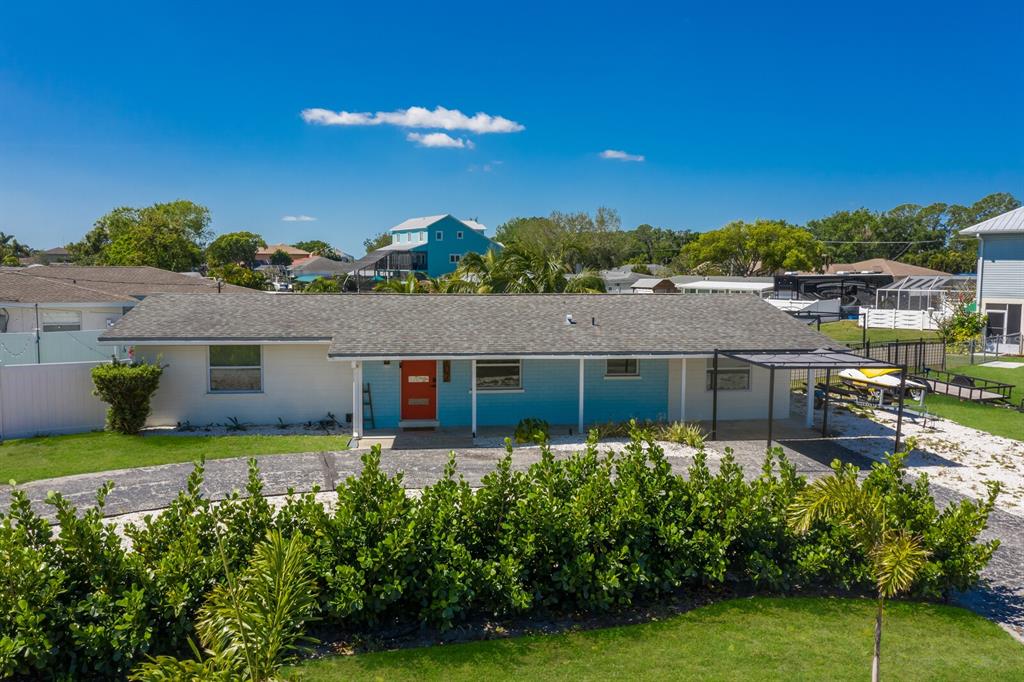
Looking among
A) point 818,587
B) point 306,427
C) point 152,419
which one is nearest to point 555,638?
point 818,587

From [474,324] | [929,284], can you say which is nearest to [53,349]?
[474,324]

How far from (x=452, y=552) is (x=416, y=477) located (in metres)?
5.81

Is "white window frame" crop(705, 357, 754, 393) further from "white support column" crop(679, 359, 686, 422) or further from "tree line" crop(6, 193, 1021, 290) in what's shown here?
"tree line" crop(6, 193, 1021, 290)

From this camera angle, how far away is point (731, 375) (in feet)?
61.1

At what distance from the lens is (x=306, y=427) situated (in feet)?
57.6

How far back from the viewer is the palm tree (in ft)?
20.3

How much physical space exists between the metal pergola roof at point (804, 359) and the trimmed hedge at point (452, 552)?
634 centimetres

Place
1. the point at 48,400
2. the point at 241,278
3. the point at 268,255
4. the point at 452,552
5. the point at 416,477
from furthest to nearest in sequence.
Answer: the point at 268,255, the point at 241,278, the point at 48,400, the point at 416,477, the point at 452,552

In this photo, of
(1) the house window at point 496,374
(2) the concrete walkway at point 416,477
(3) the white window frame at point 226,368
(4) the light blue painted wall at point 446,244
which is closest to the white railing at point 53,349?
(3) the white window frame at point 226,368

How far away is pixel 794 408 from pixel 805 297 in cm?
3589

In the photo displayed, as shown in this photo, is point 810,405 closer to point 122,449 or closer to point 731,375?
point 731,375

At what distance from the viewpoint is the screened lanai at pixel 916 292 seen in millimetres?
42781

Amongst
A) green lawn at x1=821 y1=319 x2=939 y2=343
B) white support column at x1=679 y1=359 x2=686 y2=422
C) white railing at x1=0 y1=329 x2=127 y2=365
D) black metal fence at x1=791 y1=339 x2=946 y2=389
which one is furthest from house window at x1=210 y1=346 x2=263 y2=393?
green lawn at x1=821 y1=319 x2=939 y2=343

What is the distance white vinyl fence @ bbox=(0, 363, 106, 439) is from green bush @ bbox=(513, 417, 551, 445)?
10182 millimetres
